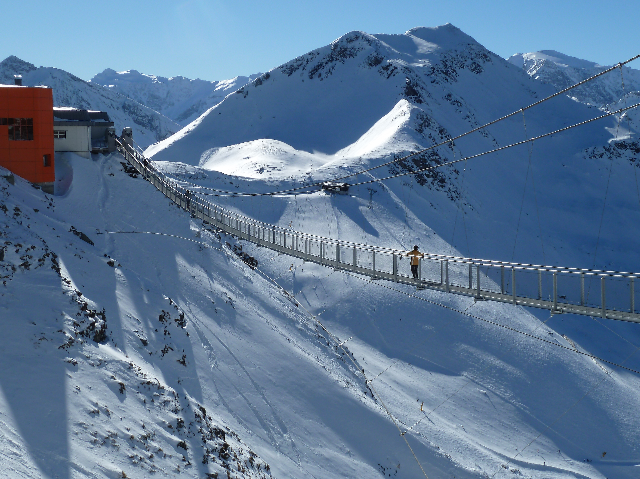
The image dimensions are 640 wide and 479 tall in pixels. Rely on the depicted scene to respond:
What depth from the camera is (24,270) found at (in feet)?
58.2

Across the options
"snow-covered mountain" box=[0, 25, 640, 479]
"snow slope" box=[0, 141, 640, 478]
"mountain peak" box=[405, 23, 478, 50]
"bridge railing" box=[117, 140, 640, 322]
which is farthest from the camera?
"mountain peak" box=[405, 23, 478, 50]

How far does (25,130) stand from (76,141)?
769 cm

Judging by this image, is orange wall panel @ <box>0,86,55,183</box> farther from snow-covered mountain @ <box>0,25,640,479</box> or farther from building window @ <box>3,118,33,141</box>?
snow-covered mountain @ <box>0,25,640,479</box>

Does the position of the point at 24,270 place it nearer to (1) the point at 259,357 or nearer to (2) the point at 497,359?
(1) the point at 259,357

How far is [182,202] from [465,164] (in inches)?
2023

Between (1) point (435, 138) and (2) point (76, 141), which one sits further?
(1) point (435, 138)

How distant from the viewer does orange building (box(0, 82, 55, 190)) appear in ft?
85.9

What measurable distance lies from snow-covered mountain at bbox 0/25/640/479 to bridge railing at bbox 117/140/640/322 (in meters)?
1.66

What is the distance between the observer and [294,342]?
27109 mm

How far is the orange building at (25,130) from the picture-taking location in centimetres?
2617

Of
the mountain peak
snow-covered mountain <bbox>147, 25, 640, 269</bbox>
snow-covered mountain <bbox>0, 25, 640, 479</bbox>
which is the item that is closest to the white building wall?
snow-covered mountain <bbox>0, 25, 640, 479</bbox>

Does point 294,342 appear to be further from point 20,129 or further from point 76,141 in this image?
point 76,141

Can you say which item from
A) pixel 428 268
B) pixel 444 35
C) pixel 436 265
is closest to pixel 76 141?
pixel 428 268

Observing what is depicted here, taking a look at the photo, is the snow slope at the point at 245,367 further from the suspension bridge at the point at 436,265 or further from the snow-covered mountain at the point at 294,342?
the suspension bridge at the point at 436,265
